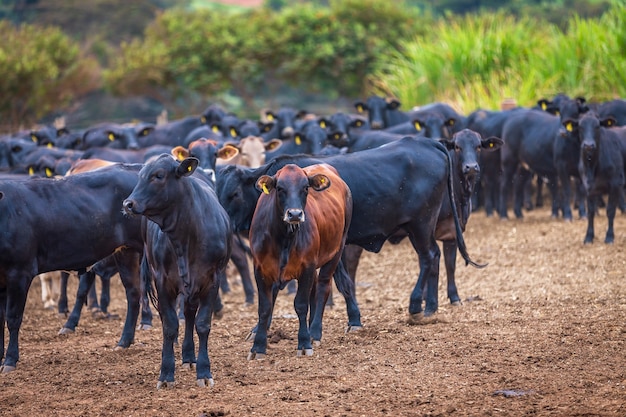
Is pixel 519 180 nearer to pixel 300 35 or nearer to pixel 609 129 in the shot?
pixel 609 129

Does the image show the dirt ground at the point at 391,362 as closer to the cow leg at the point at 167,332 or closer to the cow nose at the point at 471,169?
the cow leg at the point at 167,332

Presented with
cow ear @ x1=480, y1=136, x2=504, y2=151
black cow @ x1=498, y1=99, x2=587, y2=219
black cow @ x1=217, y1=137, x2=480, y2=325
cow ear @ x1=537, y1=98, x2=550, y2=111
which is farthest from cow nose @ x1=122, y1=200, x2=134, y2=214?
Answer: cow ear @ x1=537, y1=98, x2=550, y2=111

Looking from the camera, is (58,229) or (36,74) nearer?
(58,229)

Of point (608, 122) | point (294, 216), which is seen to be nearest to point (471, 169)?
point (294, 216)

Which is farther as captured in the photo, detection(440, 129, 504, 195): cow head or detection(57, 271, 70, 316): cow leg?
detection(57, 271, 70, 316): cow leg

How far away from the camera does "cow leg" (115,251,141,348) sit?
9125 millimetres

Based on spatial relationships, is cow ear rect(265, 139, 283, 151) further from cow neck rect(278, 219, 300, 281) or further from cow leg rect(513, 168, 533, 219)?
cow neck rect(278, 219, 300, 281)

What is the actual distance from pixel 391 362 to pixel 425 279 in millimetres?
1960

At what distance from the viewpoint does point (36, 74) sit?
3158 cm

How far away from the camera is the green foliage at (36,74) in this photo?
101 feet

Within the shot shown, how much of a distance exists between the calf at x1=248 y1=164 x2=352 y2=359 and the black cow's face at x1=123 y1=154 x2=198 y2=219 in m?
0.84

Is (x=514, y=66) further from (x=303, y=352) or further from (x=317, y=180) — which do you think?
(x=303, y=352)

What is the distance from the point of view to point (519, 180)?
17766 millimetres

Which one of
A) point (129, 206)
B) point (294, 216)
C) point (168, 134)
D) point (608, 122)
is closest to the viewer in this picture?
point (129, 206)
